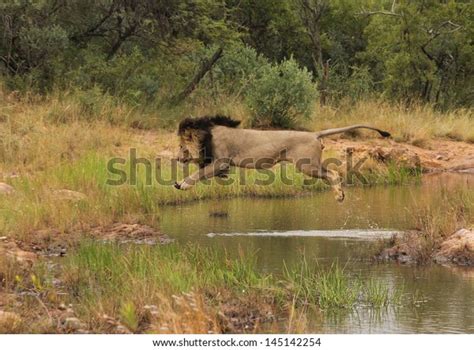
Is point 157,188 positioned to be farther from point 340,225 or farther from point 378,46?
point 378,46

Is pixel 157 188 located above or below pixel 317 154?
below

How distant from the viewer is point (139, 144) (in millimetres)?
20328

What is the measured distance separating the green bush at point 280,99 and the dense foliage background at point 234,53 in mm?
27

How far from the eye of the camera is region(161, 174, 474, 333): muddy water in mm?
8266

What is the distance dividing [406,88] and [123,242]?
17.0 metres

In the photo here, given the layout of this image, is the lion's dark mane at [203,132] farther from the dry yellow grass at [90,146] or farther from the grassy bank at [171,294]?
the grassy bank at [171,294]

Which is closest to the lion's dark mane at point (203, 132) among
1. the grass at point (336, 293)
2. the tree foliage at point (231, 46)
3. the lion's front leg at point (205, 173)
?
the lion's front leg at point (205, 173)

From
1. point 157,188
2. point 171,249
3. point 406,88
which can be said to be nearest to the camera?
point 171,249

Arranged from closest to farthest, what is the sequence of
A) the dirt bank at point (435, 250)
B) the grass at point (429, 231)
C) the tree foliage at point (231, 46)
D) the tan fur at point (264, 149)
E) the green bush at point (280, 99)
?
the dirt bank at point (435, 250) → the grass at point (429, 231) → the tan fur at point (264, 149) → the green bush at point (280, 99) → the tree foliage at point (231, 46)

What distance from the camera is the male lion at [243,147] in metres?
12.6

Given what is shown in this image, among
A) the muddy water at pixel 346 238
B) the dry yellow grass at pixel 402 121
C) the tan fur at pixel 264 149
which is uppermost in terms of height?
the tan fur at pixel 264 149

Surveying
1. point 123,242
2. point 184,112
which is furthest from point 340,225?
point 184,112

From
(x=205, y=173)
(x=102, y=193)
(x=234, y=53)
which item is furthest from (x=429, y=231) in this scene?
(x=234, y=53)

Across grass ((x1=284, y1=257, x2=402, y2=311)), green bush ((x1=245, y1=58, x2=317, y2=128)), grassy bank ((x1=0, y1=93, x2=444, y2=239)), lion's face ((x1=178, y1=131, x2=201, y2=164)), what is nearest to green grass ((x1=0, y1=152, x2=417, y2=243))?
grassy bank ((x1=0, y1=93, x2=444, y2=239))
